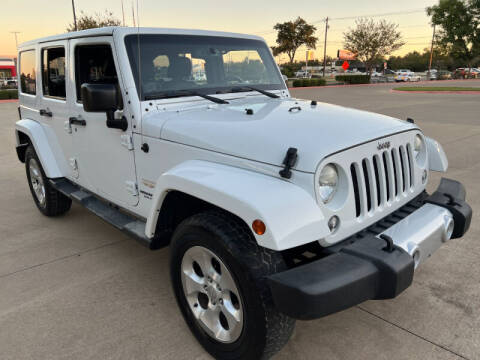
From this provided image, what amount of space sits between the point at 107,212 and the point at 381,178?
2234 mm

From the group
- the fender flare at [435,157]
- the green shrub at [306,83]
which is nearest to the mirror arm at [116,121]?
the fender flare at [435,157]

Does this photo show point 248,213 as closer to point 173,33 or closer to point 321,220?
point 321,220

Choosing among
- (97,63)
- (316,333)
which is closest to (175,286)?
(316,333)

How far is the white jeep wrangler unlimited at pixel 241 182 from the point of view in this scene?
1.95 m

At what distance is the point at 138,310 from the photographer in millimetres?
2924

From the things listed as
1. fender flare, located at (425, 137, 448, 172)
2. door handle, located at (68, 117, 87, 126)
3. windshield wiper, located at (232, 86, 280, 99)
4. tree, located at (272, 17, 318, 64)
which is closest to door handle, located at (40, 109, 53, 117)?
door handle, located at (68, 117, 87, 126)

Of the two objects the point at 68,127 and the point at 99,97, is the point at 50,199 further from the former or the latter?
the point at 99,97

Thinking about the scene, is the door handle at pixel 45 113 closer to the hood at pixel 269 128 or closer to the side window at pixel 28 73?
the side window at pixel 28 73

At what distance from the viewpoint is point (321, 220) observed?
199cm

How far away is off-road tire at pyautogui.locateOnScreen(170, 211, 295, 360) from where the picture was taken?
2.00m

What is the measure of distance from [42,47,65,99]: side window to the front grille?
2883 millimetres

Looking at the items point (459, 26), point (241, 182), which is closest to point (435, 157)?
point (241, 182)

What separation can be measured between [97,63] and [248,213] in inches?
85.5

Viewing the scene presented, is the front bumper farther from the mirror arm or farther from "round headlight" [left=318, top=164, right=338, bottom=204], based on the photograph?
the mirror arm
